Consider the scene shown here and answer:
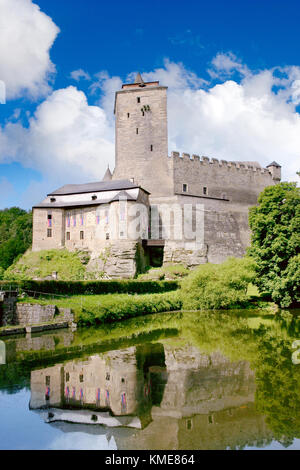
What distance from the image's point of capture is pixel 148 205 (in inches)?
1328

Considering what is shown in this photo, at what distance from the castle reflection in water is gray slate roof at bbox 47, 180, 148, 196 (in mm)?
23784

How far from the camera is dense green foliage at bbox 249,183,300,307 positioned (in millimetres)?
21767

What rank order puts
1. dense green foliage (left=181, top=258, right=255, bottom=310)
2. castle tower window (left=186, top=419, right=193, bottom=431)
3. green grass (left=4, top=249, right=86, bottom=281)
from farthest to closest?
1. green grass (left=4, top=249, right=86, bottom=281)
2. dense green foliage (left=181, top=258, right=255, bottom=310)
3. castle tower window (left=186, top=419, right=193, bottom=431)

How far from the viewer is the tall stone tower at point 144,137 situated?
3612 cm

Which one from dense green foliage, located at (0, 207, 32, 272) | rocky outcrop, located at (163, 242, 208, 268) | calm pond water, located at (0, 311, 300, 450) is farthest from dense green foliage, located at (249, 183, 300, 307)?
dense green foliage, located at (0, 207, 32, 272)

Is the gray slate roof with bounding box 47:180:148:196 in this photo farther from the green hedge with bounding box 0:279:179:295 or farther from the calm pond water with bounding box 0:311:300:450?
the calm pond water with bounding box 0:311:300:450

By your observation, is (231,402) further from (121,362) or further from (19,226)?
(19,226)

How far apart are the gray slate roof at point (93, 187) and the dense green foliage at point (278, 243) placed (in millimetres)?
12141

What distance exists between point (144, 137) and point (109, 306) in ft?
77.0

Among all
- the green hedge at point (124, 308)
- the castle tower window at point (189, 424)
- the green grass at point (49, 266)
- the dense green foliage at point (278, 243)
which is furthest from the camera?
the green grass at point (49, 266)

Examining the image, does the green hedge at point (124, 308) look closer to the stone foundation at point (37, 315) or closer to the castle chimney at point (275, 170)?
the stone foundation at point (37, 315)

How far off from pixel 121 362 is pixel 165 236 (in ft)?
84.7

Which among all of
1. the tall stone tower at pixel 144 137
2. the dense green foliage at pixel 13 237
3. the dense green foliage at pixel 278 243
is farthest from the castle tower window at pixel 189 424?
the dense green foliage at pixel 13 237

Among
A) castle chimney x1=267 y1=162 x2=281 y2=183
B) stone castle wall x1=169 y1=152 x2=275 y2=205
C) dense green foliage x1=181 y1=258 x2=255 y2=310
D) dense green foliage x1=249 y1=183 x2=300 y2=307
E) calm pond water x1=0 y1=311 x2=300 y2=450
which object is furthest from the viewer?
castle chimney x1=267 y1=162 x2=281 y2=183
